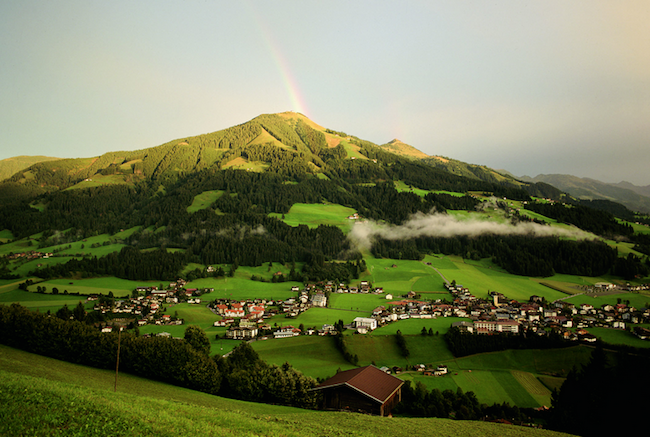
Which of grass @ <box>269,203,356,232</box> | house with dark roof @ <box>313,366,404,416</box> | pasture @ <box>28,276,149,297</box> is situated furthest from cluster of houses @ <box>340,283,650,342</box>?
grass @ <box>269,203,356,232</box>

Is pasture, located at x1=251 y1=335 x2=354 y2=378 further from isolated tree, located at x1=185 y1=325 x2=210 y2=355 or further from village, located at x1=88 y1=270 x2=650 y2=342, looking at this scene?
isolated tree, located at x1=185 y1=325 x2=210 y2=355

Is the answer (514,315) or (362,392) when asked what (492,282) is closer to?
(514,315)

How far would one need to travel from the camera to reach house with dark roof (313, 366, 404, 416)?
2733 centimetres

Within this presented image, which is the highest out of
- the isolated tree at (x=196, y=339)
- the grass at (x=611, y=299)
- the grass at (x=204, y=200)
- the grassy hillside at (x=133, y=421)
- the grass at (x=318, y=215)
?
the grass at (x=204, y=200)

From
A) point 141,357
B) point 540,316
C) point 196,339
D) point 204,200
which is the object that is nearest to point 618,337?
point 540,316

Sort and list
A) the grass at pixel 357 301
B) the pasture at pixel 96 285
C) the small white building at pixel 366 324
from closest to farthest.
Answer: the small white building at pixel 366 324
the grass at pixel 357 301
the pasture at pixel 96 285

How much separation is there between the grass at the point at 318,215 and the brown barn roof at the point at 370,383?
109732 millimetres

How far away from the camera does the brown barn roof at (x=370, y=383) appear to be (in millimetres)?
27438

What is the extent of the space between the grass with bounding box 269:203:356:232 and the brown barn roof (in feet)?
360

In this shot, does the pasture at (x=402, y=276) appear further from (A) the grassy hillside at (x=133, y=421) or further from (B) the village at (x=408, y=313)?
(A) the grassy hillside at (x=133, y=421)

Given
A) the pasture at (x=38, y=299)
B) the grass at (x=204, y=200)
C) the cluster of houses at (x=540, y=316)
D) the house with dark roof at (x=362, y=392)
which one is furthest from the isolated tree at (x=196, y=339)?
the grass at (x=204, y=200)

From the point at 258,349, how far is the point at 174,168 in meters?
169

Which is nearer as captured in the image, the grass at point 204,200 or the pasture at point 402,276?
the pasture at point 402,276

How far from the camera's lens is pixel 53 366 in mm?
28719
